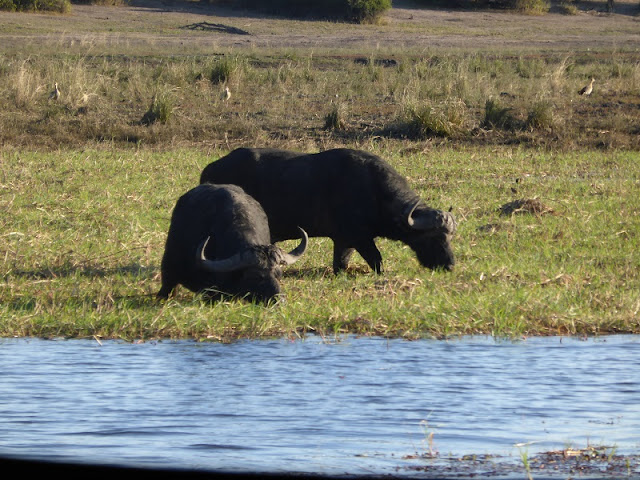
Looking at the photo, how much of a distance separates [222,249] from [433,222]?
7.16 feet

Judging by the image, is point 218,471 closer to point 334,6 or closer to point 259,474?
point 259,474

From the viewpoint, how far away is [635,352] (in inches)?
311

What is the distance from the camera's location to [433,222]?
10.5 meters

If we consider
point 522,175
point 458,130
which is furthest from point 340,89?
point 522,175

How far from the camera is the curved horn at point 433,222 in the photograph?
10531mm

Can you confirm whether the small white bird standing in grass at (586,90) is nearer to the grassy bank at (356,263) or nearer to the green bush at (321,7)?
the grassy bank at (356,263)

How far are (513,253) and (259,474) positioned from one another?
259 inches

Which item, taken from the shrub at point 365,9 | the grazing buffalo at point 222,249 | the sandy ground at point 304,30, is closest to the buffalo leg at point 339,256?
the grazing buffalo at point 222,249

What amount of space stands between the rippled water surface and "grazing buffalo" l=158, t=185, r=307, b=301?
36.6 inches

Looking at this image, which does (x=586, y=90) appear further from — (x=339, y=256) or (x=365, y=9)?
(x=365, y=9)

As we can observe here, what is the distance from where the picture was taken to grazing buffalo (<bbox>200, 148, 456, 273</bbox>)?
10.6 metres

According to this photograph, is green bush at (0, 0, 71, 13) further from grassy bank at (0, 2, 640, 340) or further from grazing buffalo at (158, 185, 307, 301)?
grazing buffalo at (158, 185, 307, 301)

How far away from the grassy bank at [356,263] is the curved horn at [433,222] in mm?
395

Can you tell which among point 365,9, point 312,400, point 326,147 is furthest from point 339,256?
point 365,9
